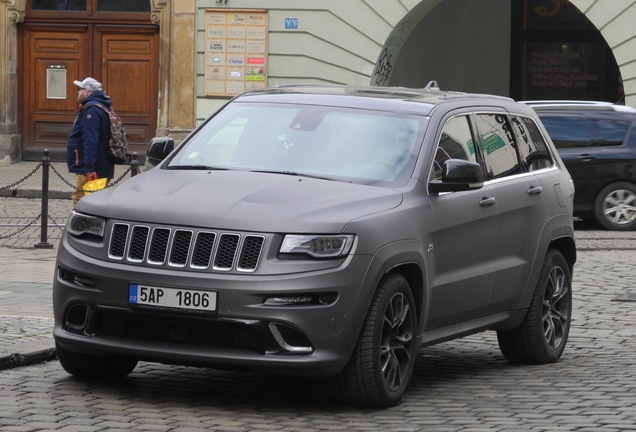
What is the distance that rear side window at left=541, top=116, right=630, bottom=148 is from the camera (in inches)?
802

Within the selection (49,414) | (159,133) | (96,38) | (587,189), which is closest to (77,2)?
(96,38)

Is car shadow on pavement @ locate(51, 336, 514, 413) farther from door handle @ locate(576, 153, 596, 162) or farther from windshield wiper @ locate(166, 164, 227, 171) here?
door handle @ locate(576, 153, 596, 162)

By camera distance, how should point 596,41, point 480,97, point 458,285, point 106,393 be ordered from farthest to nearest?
point 596,41, point 480,97, point 458,285, point 106,393

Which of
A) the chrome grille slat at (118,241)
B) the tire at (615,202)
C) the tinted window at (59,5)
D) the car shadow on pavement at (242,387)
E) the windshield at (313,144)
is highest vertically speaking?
the tinted window at (59,5)

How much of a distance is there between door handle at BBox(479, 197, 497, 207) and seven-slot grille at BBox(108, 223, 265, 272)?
1.82 m

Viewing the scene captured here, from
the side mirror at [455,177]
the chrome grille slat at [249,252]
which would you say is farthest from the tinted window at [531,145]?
the chrome grille slat at [249,252]

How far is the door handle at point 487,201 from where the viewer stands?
8469mm

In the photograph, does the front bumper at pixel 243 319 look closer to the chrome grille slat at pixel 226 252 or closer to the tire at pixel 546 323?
the chrome grille slat at pixel 226 252

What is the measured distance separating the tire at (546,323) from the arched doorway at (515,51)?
2368 centimetres

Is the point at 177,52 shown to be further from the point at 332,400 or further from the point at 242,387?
the point at 332,400

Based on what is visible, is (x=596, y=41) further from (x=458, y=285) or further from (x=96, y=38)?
(x=458, y=285)

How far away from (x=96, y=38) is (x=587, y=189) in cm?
1126

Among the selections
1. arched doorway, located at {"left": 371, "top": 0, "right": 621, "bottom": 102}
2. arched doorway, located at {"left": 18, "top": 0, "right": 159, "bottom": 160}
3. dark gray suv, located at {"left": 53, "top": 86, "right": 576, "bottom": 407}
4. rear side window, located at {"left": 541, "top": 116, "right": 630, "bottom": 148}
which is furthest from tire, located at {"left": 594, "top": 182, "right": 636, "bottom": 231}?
arched doorway, located at {"left": 371, "top": 0, "right": 621, "bottom": 102}

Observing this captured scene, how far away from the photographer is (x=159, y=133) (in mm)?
27625
